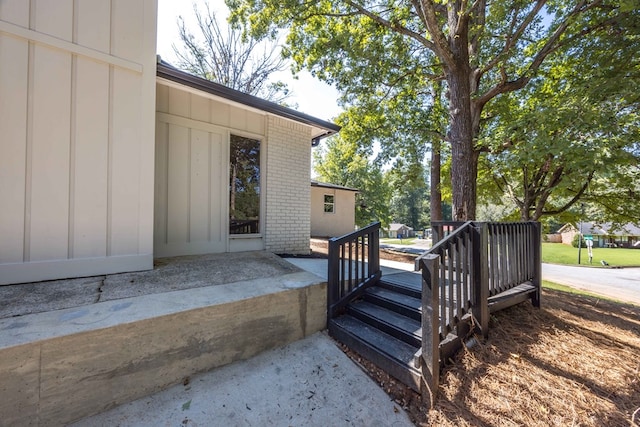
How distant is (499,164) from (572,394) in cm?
690

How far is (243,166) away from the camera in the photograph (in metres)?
5.18

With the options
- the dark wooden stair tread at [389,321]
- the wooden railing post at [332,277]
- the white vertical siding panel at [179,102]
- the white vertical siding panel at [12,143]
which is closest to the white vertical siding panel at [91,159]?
the white vertical siding panel at [12,143]

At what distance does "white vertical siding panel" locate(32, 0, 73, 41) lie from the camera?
2.86m

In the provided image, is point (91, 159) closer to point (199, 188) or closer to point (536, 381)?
point (199, 188)

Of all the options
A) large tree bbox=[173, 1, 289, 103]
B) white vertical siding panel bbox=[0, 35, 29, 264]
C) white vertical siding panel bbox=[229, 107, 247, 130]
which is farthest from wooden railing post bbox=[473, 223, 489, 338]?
large tree bbox=[173, 1, 289, 103]

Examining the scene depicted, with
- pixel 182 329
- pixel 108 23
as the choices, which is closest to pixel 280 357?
pixel 182 329

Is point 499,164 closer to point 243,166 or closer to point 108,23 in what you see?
point 243,166

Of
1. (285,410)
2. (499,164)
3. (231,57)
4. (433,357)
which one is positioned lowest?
(285,410)

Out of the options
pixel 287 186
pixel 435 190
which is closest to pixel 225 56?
pixel 287 186

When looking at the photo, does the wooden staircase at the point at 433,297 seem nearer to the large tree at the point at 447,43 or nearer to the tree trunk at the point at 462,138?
the tree trunk at the point at 462,138

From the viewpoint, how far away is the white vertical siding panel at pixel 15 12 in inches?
107

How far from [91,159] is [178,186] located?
1413mm

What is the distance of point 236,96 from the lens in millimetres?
4434

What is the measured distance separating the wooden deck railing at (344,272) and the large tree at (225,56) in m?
12.1
